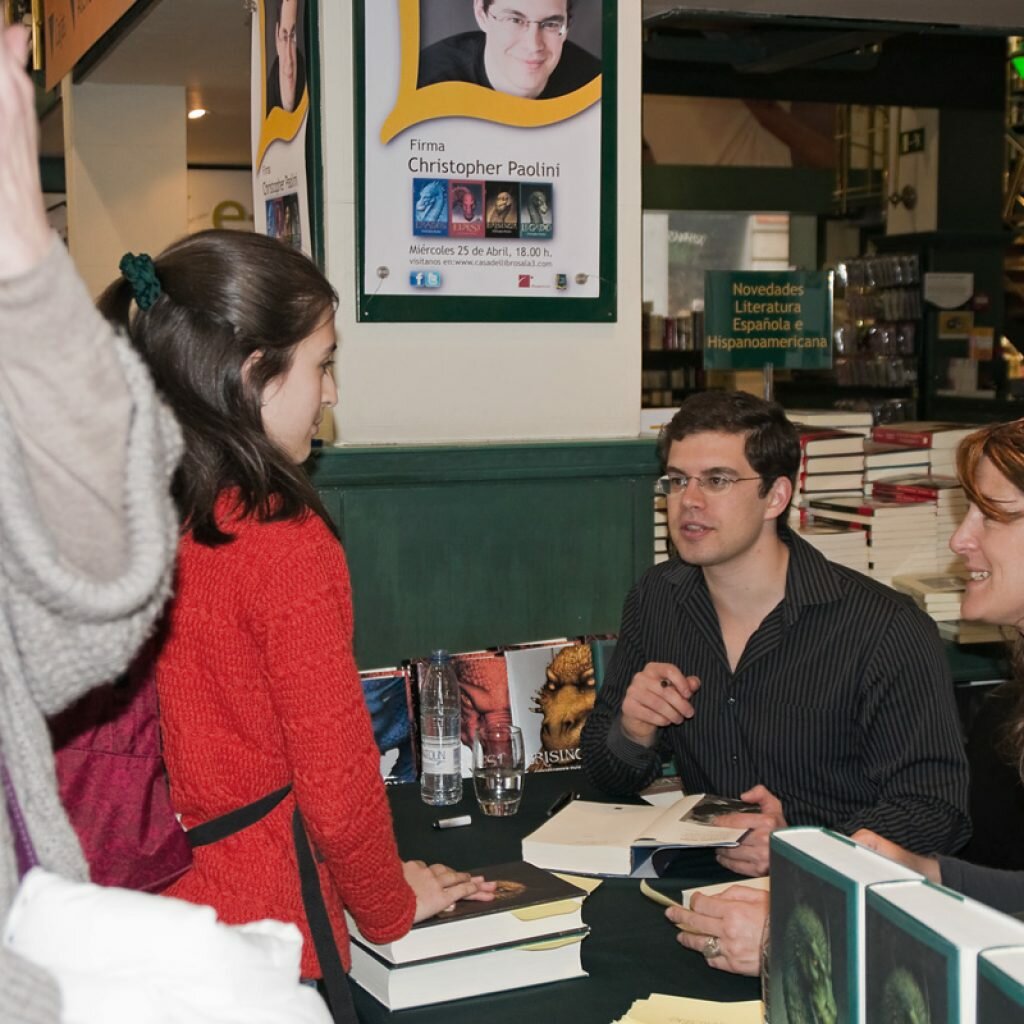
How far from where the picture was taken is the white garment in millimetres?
862

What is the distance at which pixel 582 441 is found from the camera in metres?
3.55

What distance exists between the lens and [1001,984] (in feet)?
3.09

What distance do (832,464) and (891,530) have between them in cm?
28

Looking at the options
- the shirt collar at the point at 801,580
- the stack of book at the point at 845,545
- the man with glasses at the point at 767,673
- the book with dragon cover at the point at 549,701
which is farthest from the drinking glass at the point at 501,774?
the stack of book at the point at 845,545

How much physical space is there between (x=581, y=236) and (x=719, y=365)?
2.69 ft

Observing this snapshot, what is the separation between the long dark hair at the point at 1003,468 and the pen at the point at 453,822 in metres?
0.96

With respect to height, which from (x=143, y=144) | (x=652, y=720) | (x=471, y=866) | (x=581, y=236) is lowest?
(x=471, y=866)

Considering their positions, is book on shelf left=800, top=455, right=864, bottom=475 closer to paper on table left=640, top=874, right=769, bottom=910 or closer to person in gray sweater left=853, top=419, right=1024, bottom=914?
person in gray sweater left=853, top=419, right=1024, bottom=914

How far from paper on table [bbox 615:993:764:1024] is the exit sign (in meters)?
10.6

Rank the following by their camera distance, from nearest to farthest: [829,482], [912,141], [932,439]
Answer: [829,482]
[932,439]
[912,141]

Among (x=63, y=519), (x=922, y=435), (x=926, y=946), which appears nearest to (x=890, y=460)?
(x=922, y=435)

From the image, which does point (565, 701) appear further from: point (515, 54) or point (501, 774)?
point (515, 54)

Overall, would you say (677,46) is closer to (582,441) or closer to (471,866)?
(582,441)

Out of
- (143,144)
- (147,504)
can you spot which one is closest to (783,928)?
(147,504)
